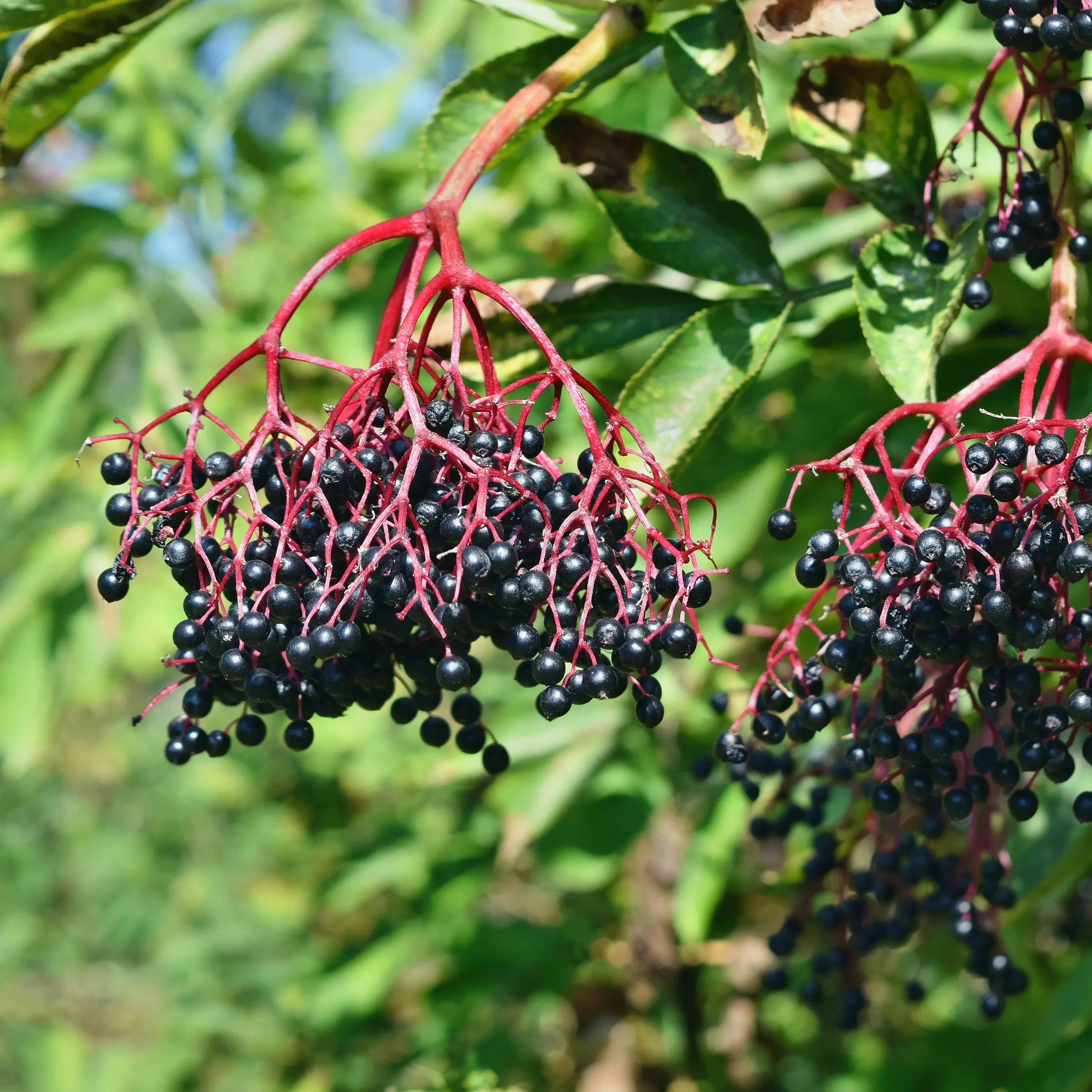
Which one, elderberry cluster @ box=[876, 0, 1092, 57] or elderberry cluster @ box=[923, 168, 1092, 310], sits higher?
elderberry cluster @ box=[876, 0, 1092, 57]

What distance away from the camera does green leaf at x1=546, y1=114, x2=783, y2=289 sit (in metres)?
1.45

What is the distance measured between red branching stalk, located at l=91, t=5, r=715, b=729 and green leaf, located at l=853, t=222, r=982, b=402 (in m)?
0.31


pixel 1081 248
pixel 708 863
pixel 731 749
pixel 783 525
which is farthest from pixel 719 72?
pixel 708 863

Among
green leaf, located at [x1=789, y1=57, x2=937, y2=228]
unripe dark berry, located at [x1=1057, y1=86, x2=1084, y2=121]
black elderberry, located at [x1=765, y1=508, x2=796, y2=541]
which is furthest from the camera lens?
green leaf, located at [x1=789, y1=57, x2=937, y2=228]

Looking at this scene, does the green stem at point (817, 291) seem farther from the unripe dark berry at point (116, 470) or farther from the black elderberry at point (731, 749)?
the unripe dark berry at point (116, 470)

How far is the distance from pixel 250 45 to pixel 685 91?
2277 mm

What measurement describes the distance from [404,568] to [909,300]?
0.68 metres

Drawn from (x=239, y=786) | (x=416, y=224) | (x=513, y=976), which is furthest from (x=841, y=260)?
(x=239, y=786)

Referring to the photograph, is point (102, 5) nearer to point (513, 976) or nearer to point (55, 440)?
point (55, 440)

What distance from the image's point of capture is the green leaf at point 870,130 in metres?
1.40

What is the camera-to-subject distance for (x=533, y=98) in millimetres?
1236

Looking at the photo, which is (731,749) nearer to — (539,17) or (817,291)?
(817,291)

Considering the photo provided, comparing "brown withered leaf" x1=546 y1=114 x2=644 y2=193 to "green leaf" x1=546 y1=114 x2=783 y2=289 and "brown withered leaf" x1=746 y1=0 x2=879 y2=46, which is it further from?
"brown withered leaf" x1=746 y1=0 x2=879 y2=46

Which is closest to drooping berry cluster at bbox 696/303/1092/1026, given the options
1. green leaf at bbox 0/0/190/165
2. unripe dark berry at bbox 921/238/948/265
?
unripe dark berry at bbox 921/238/948/265
